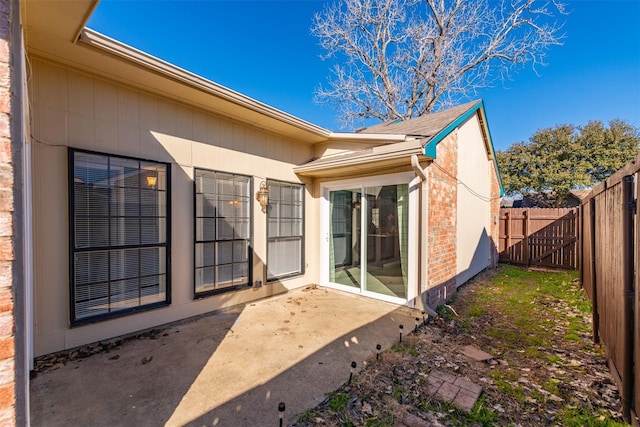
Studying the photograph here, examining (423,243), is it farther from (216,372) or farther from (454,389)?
(216,372)

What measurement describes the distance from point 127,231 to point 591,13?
13.6 metres

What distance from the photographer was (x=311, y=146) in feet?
21.7

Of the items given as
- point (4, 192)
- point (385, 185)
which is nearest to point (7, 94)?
point (4, 192)

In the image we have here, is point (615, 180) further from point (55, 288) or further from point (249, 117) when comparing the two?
point (55, 288)

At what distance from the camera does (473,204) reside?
7348 mm

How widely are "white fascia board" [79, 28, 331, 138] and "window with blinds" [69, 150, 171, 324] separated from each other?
128cm

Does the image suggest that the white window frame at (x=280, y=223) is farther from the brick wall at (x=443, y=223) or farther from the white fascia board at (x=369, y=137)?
the brick wall at (x=443, y=223)

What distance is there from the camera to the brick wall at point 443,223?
494cm

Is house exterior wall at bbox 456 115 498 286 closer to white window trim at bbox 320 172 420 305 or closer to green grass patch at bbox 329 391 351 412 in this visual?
white window trim at bbox 320 172 420 305

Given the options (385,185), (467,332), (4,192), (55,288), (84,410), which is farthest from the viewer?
(385,185)

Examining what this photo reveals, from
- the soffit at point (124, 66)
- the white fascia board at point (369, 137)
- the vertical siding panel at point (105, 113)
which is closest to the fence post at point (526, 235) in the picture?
the white fascia board at point (369, 137)

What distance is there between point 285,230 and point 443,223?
10.5 feet

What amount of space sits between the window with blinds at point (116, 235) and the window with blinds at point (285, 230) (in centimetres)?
201

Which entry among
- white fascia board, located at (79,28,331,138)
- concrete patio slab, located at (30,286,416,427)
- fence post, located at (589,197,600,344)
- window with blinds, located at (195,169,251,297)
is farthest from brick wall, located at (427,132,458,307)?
window with blinds, located at (195,169,251,297)
